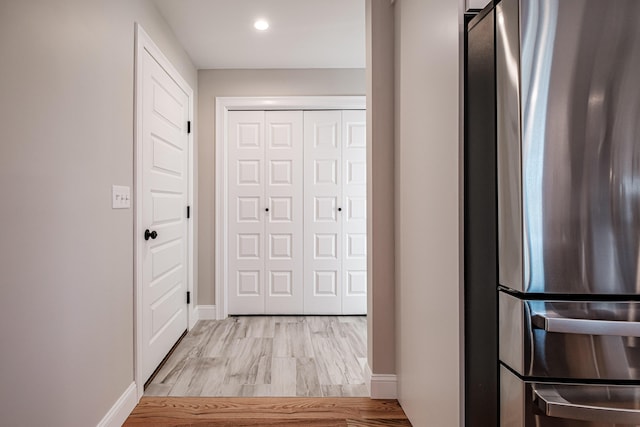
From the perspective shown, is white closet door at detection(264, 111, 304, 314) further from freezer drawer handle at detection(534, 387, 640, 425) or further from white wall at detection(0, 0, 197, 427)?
freezer drawer handle at detection(534, 387, 640, 425)

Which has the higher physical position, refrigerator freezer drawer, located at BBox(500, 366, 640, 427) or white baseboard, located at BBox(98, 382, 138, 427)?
refrigerator freezer drawer, located at BBox(500, 366, 640, 427)

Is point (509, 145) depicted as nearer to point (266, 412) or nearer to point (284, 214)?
point (266, 412)

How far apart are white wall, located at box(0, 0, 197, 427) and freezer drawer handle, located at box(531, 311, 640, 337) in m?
1.56

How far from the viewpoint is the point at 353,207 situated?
358 centimetres

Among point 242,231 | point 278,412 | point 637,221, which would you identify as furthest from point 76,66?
point 242,231

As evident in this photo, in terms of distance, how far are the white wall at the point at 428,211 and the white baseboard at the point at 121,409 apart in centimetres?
143

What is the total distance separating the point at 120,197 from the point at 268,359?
1.49 metres

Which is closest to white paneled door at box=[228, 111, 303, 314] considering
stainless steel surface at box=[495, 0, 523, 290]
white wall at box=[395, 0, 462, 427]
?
white wall at box=[395, 0, 462, 427]

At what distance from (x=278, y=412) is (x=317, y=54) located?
2.80m

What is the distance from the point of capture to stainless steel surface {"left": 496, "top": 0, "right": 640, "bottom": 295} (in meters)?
0.94

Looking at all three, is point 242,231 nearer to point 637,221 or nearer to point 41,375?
point 41,375

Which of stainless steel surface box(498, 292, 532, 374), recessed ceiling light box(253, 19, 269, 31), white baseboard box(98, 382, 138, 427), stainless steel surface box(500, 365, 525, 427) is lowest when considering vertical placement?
white baseboard box(98, 382, 138, 427)

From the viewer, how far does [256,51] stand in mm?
3080

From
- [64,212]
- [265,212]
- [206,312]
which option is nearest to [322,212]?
[265,212]
